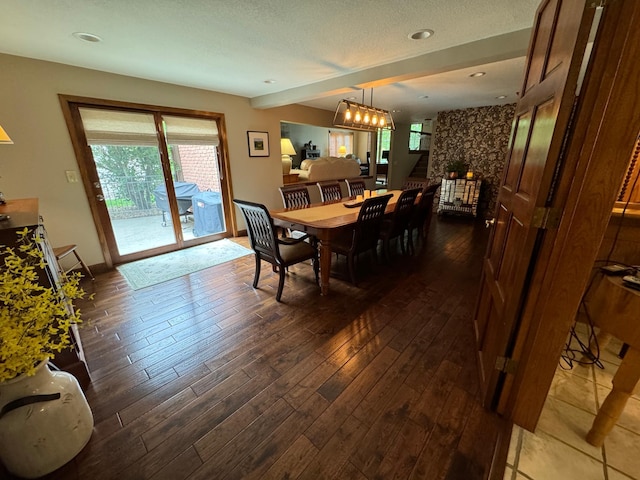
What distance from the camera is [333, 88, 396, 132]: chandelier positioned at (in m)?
3.16

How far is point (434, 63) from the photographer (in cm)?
241

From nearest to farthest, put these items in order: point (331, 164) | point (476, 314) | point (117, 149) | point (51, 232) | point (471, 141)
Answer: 1. point (476, 314)
2. point (51, 232)
3. point (117, 149)
4. point (331, 164)
5. point (471, 141)

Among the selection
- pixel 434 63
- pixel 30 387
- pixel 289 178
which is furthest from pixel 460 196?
pixel 30 387

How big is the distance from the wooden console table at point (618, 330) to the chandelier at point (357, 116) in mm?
2801

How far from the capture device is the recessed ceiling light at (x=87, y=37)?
2021 millimetres

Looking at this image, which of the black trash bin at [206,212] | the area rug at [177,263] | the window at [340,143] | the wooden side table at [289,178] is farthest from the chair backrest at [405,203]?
the window at [340,143]

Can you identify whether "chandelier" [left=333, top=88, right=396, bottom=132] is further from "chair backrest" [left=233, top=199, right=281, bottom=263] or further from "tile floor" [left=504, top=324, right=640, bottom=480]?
"tile floor" [left=504, top=324, right=640, bottom=480]

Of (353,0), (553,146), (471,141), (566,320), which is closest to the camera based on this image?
(553,146)

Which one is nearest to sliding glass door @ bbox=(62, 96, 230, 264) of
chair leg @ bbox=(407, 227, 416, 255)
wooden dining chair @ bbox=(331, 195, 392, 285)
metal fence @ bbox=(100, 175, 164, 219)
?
metal fence @ bbox=(100, 175, 164, 219)

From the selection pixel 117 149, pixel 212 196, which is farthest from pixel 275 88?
pixel 117 149

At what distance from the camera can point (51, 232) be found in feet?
9.48

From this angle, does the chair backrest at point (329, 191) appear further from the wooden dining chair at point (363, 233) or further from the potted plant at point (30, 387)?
the potted plant at point (30, 387)

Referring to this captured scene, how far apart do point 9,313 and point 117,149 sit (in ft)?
9.63

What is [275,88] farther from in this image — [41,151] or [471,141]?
[471,141]
